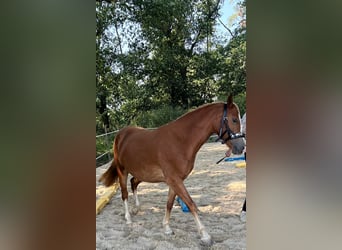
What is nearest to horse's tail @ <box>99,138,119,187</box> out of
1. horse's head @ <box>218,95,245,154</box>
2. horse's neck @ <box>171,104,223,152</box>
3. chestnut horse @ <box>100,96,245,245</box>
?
chestnut horse @ <box>100,96,245,245</box>

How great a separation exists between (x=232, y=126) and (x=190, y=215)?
0.72 meters

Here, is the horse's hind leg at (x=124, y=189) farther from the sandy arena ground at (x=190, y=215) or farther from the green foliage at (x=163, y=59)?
the green foliage at (x=163, y=59)

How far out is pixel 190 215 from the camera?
1729 millimetres

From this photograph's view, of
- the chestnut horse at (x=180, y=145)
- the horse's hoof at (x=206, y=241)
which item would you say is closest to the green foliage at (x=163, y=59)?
the chestnut horse at (x=180, y=145)

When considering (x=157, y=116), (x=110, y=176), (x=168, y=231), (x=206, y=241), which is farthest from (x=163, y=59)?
(x=206, y=241)

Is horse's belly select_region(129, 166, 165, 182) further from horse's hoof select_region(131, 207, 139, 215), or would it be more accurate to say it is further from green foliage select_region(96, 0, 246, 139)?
green foliage select_region(96, 0, 246, 139)

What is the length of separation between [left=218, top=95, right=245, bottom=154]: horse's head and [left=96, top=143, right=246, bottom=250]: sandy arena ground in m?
0.52

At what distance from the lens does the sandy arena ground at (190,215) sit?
1463 mm

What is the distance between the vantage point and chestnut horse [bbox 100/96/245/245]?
1.32m
